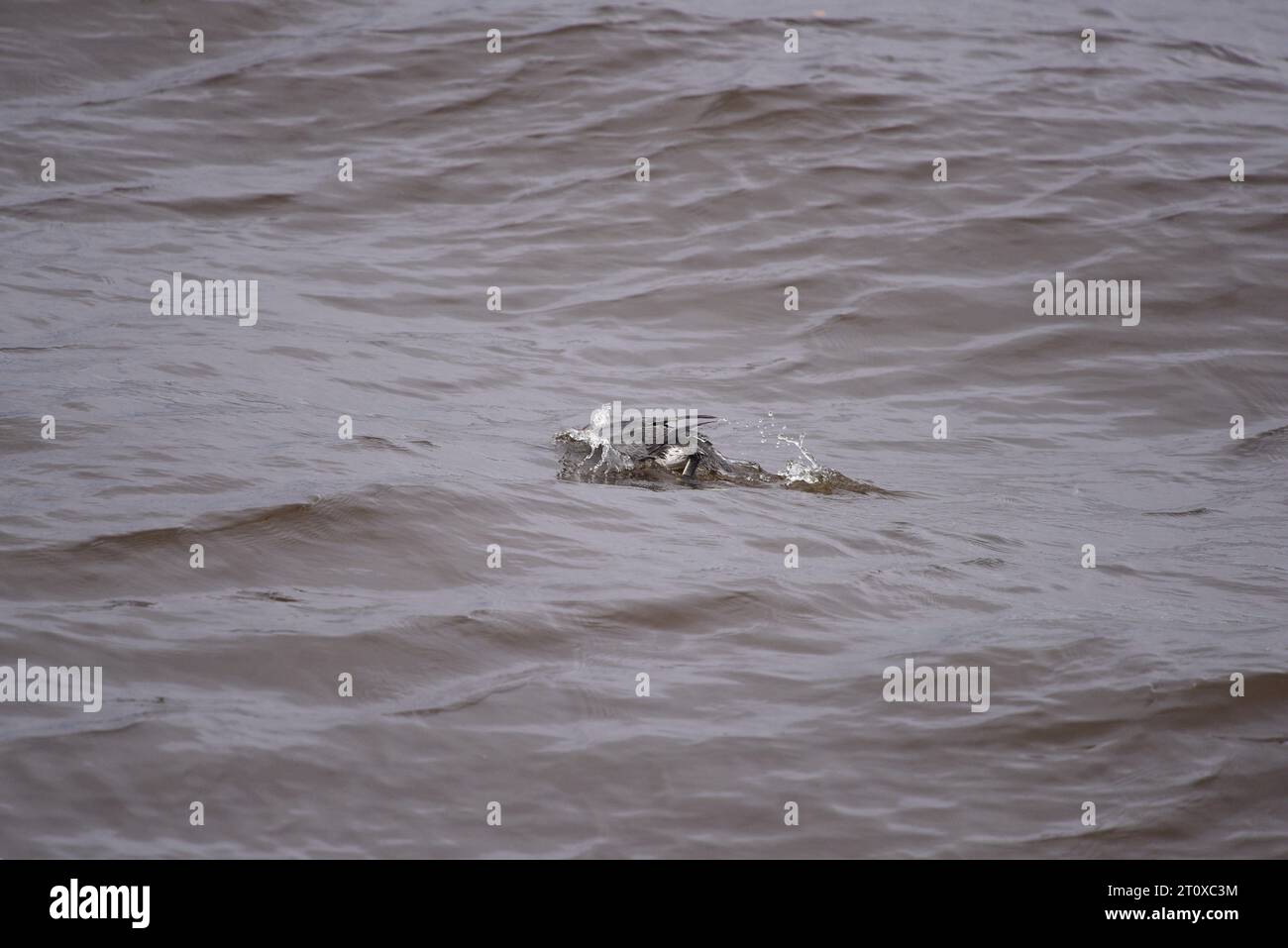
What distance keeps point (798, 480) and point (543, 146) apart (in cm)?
722

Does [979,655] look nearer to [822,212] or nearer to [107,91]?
[822,212]

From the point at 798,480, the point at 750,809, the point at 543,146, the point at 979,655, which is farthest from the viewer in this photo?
the point at 543,146

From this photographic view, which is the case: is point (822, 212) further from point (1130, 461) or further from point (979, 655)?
point (979, 655)

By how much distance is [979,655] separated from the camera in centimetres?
529

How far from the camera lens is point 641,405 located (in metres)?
8.63

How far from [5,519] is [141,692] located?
5.49ft

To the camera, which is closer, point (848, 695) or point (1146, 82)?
point (848, 695)

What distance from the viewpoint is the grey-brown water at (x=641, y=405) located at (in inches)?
174

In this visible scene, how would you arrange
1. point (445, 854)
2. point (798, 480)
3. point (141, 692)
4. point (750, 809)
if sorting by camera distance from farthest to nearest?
point (798, 480) < point (141, 692) < point (750, 809) < point (445, 854)

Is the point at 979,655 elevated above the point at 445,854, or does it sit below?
above

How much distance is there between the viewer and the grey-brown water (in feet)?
14.5

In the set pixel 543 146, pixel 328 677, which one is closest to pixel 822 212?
pixel 543 146
